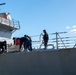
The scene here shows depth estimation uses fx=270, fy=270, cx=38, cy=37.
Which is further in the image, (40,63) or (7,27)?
(7,27)

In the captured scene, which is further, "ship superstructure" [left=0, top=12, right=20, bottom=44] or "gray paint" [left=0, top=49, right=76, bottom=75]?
"ship superstructure" [left=0, top=12, right=20, bottom=44]

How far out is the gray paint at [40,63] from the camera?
1400cm

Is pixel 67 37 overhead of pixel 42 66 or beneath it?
overhead

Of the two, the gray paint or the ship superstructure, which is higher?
the ship superstructure

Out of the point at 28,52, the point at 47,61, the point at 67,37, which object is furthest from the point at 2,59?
the point at 67,37

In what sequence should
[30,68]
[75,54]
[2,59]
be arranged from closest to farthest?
1. [75,54]
2. [30,68]
3. [2,59]

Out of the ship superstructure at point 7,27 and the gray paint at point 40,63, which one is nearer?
the gray paint at point 40,63

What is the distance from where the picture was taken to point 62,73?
14023 millimetres

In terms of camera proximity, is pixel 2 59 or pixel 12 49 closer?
pixel 2 59

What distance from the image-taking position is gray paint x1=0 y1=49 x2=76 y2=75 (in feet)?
45.9

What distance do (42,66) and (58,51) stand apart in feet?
4.04

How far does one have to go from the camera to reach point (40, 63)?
14.7 metres

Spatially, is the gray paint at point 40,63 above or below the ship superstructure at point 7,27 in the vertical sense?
below

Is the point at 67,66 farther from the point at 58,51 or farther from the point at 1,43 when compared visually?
the point at 1,43
